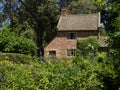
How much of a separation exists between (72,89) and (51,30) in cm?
4752

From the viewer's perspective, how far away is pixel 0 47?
40156 millimetres

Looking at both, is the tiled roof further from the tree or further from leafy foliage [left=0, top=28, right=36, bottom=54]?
leafy foliage [left=0, top=28, right=36, bottom=54]

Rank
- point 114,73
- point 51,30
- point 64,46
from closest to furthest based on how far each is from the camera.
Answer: point 114,73
point 64,46
point 51,30

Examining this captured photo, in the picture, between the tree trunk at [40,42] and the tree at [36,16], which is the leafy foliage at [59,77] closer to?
the tree at [36,16]

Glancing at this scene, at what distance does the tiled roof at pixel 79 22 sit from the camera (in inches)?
1849

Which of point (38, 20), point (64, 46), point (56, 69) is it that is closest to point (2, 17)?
point (38, 20)

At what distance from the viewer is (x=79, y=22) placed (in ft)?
158

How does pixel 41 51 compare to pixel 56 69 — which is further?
pixel 41 51

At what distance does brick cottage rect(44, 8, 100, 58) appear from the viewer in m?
46.8

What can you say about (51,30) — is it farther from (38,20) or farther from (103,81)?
(103,81)

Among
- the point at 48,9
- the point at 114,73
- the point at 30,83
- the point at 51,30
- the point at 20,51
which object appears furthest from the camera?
the point at 51,30

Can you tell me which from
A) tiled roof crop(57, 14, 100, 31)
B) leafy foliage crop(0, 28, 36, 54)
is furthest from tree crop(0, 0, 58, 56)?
leafy foliage crop(0, 28, 36, 54)

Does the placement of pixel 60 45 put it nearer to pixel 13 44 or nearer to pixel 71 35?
pixel 71 35

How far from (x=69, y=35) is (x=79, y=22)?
8.08ft
